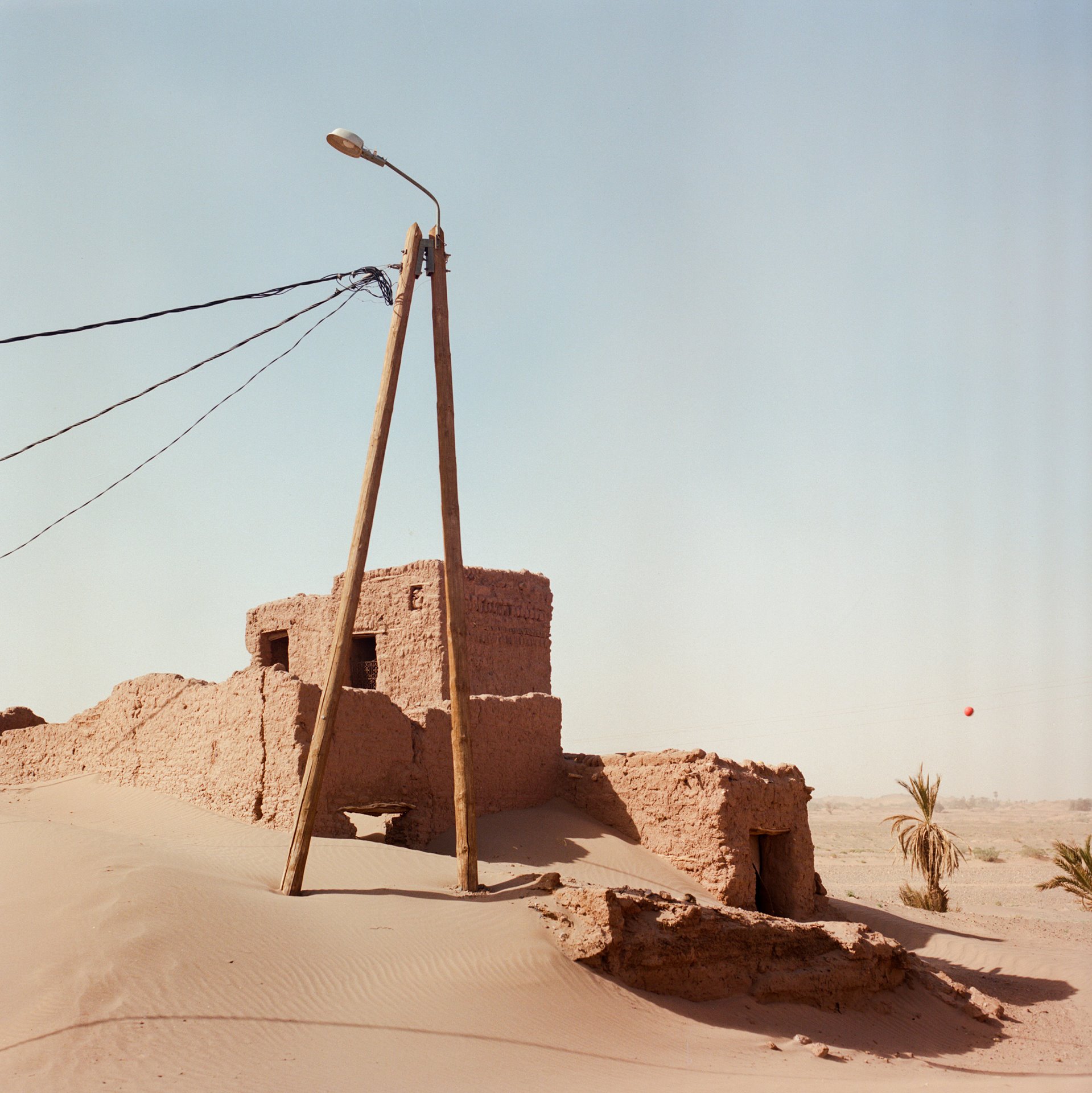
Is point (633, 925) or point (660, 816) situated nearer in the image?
point (633, 925)

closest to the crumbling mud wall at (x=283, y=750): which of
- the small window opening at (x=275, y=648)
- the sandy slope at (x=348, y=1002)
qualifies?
the sandy slope at (x=348, y=1002)

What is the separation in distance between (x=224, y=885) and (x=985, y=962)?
11.8m

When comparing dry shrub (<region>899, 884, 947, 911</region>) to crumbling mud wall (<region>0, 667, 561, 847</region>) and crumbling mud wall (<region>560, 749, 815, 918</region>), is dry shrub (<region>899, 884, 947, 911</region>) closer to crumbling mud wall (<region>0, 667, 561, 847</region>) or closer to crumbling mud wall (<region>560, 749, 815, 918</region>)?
crumbling mud wall (<region>560, 749, 815, 918</region>)

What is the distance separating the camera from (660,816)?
14.9m

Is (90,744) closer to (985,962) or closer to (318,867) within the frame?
(318,867)

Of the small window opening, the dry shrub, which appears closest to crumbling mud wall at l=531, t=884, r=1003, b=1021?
the dry shrub

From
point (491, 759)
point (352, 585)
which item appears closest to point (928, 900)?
point (491, 759)

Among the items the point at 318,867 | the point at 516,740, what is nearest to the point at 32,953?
the point at 318,867

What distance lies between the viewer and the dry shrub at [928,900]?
64.1ft

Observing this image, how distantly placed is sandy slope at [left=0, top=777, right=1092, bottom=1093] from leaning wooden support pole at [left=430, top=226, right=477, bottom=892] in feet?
2.00

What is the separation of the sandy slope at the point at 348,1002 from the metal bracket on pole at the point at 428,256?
260 inches

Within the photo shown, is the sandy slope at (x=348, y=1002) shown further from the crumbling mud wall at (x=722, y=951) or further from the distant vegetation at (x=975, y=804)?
the distant vegetation at (x=975, y=804)

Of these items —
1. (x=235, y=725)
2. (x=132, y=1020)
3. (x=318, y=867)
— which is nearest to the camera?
(x=132, y=1020)

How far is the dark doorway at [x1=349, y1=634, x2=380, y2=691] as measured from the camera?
1823 centimetres
